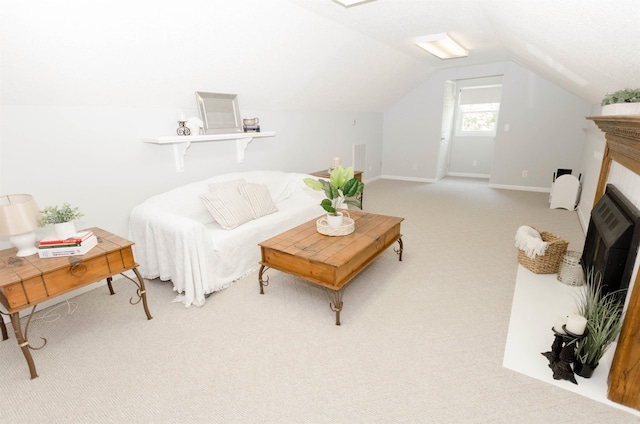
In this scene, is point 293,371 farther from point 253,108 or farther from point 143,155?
point 253,108

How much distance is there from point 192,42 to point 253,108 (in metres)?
1.42

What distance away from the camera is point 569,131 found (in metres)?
5.48

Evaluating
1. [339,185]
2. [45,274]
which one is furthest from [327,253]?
[45,274]

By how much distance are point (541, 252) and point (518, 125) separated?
4.04m

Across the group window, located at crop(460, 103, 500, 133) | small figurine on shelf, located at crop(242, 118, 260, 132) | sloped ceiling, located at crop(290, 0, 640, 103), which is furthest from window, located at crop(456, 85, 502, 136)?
small figurine on shelf, located at crop(242, 118, 260, 132)

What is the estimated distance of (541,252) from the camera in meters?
2.79

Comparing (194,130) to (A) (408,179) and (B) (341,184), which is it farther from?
(A) (408,179)

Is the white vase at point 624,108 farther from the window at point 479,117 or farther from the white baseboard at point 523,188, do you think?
the window at point 479,117

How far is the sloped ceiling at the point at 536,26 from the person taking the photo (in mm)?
1496

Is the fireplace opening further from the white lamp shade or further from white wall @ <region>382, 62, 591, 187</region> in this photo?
white wall @ <region>382, 62, 591, 187</region>

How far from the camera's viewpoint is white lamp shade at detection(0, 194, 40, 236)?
184 cm

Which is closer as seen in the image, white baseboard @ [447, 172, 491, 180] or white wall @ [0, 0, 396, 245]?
white wall @ [0, 0, 396, 245]

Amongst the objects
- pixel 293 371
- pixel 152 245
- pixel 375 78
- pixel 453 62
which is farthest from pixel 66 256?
pixel 453 62

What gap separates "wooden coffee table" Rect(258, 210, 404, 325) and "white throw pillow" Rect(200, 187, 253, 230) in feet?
1.76
